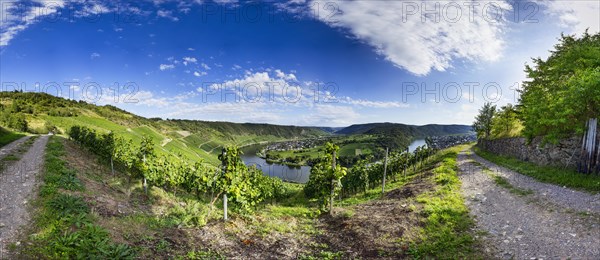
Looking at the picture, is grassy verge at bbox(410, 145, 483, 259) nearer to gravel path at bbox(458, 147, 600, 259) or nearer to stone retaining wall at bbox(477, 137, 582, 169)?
gravel path at bbox(458, 147, 600, 259)

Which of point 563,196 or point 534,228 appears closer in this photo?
point 534,228

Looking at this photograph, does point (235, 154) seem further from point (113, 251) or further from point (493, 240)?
point (493, 240)

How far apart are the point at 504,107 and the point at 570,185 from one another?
147 feet

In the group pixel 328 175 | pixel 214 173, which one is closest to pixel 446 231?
pixel 328 175

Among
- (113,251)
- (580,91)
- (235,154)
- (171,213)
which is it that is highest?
(580,91)

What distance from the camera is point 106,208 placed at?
14.7m

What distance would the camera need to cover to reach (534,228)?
12.0 m

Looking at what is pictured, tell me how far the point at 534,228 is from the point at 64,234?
61.5 ft

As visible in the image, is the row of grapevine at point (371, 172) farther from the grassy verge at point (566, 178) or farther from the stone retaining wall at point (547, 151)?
the grassy verge at point (566, 178)

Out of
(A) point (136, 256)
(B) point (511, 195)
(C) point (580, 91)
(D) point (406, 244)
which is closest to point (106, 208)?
(A) point (136, 256)

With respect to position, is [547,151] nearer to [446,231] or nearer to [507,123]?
[446,231]

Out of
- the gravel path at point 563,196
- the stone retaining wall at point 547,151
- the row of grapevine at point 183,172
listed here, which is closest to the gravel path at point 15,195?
the row of grapevine at point 183,172

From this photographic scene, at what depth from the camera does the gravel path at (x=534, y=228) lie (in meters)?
9.75

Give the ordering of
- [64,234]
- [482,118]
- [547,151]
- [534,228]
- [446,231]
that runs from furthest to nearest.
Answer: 1. [482,118]
2. [547,151]
3. [446,231]
4. [534,228]
5. [64,234]
